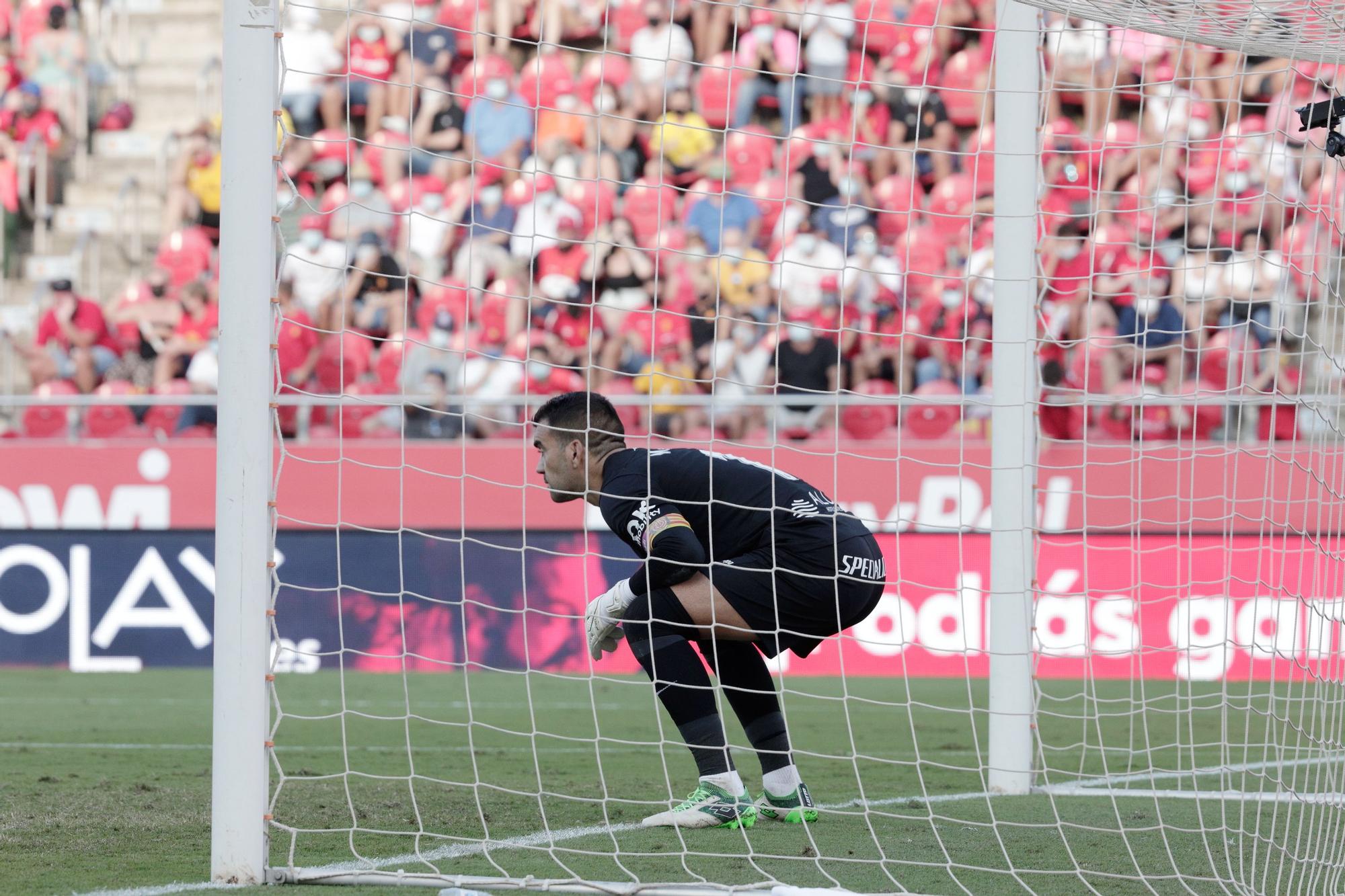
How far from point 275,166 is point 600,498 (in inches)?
49.2

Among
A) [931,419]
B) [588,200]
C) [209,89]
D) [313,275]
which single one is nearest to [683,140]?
[588,200]

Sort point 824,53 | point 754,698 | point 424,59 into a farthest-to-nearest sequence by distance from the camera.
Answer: point 424,59 < point 824,53 < point 754,698

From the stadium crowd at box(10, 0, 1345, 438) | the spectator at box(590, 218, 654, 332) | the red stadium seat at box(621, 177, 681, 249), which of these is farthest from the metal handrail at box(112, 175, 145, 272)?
the red stadium seat at box(621, 177, 681, 249)

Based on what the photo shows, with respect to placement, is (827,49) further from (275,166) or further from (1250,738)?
(275,166)

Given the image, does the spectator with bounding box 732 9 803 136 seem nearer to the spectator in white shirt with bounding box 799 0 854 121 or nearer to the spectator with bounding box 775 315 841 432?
the spectator in white shirt with bounding box 799 0 854 121

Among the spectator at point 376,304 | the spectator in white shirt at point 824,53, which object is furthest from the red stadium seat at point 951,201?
the spectator at point 376,304

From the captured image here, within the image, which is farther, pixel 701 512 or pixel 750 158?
pixel 750 158

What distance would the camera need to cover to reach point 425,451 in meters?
9.49

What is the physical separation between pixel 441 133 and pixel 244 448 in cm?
828

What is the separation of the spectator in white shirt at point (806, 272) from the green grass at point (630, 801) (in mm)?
3206

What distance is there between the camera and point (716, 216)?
35.6 feet

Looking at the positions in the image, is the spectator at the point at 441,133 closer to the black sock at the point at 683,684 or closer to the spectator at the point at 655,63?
the spectator at the point at 655,63

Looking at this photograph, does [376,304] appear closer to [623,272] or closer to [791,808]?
[623,272]

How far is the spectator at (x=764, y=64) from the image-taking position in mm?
11234
